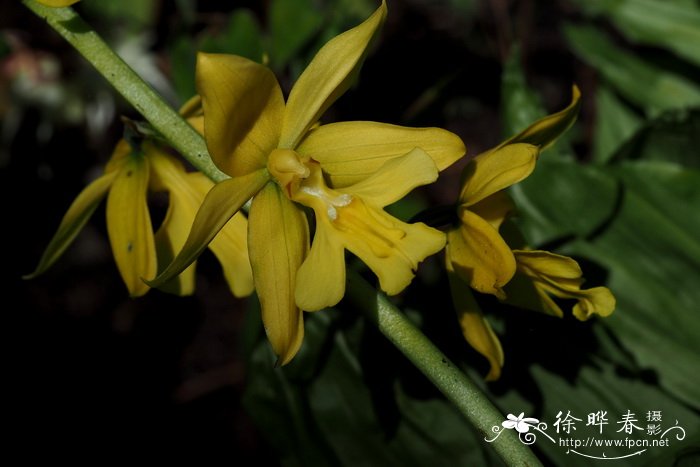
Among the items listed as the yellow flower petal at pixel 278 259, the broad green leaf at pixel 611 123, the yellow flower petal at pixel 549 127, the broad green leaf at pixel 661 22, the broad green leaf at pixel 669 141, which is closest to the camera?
the yellow flower petal at pixel 278 259

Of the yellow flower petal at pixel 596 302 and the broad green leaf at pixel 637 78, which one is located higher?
the yellow flower petal at pixel 596 302

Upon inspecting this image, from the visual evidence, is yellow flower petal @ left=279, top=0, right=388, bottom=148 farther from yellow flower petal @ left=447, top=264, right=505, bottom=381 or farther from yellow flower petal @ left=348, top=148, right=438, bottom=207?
yellow flower petal @ left=447, top=264, right=505, bottom=381

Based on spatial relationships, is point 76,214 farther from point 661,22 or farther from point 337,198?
point 661,22

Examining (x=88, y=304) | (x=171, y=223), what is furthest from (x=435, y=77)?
(x=171, y=223)

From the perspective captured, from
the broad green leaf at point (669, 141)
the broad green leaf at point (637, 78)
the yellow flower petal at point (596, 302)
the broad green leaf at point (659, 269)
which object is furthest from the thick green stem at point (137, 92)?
the broad green leaf at point (637, 78)

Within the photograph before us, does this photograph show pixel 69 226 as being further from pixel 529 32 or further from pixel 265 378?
pixel 529 32

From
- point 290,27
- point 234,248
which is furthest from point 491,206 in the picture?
point 290,27

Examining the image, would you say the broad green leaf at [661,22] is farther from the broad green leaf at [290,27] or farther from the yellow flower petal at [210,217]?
the yellow flower petal at [210,217]
